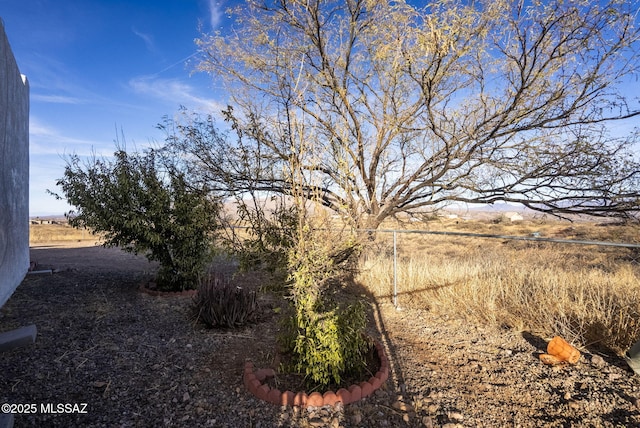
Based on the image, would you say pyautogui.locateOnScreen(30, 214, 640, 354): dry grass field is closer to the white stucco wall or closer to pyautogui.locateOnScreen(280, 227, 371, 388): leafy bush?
pyautogui.locateOnScreen(280, 227, 371, 388): leafy bush

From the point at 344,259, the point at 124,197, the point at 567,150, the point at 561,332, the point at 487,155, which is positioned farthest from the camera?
the point at 487,155

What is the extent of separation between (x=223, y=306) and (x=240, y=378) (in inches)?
51.4

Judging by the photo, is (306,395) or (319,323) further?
(319,323)

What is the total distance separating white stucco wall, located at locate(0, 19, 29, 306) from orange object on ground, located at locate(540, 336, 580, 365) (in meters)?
6.38

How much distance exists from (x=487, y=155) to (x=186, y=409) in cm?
620

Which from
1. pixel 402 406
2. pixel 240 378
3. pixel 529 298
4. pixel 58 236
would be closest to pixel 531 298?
pixel 529 298

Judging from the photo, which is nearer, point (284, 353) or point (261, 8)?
point (284, 353)

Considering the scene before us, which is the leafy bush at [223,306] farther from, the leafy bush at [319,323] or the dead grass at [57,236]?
the dead grass at [57,236]

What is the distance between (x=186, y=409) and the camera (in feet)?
8.18

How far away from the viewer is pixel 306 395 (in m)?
2.52

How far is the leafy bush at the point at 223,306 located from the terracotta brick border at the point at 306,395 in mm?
1406

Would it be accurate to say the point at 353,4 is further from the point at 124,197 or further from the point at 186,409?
the point at 186,409

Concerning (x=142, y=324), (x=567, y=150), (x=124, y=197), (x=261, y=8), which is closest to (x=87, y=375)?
(x=142, y=324)

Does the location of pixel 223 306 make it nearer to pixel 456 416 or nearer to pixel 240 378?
pixel 240 378
